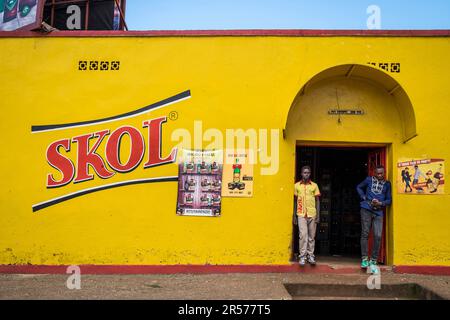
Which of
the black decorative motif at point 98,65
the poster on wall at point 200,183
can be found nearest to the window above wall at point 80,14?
the black decorative motif at point 98,65

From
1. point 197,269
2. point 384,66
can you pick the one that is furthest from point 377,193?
point 197,269

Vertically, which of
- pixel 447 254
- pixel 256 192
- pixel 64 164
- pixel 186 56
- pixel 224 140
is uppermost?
pixel 186 56

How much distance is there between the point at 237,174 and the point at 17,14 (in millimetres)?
7096

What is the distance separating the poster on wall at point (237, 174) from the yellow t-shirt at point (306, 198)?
89cm

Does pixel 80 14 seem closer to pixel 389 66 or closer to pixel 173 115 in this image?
pixel 173 115

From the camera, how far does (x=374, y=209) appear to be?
7.55 m

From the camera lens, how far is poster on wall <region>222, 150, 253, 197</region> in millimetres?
7703

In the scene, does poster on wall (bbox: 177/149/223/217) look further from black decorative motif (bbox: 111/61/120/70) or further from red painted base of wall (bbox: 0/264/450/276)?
black decorative motif (bbox: 111/61/120/70)

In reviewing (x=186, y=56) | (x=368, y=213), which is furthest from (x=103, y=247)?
(x=368, y=213)

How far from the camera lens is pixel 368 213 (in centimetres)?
763

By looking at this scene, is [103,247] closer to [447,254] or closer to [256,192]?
[256,192]

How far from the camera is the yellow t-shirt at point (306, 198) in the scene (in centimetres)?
753

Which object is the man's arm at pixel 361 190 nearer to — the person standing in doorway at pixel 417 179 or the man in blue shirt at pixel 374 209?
the man in blue shirt at pixel 374 209

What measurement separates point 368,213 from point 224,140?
299 cm
